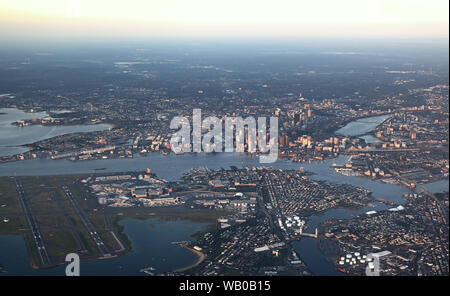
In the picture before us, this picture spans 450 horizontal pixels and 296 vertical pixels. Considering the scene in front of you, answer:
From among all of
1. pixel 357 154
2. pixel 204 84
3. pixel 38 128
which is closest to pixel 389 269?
pixel 357 154

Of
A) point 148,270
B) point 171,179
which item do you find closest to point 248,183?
point 171,179

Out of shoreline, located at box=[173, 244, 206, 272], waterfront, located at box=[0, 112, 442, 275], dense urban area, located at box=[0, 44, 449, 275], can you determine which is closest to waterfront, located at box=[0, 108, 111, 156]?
dense urban area, located at box=[0, 44, 449, 275]

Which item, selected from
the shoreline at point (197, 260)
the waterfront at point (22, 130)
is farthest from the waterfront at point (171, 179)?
the waterfront at point (22, 130)

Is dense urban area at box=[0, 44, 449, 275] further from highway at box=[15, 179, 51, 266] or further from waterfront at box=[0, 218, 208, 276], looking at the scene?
waterfront at box=[0, 218, 208, 276]

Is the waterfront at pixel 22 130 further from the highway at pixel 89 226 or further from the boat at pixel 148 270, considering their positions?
the boat at pixel 148 270

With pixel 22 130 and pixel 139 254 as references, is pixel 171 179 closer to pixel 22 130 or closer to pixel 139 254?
pixel 139 254
